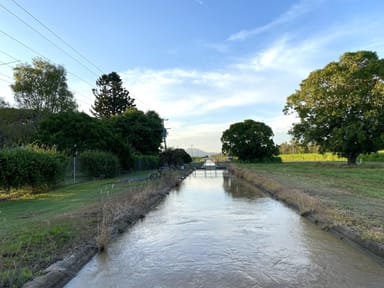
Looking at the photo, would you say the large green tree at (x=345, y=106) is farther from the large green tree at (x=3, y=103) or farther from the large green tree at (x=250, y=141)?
the large green tree at (x=3, y=103)

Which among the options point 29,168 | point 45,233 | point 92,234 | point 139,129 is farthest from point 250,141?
point 45,233

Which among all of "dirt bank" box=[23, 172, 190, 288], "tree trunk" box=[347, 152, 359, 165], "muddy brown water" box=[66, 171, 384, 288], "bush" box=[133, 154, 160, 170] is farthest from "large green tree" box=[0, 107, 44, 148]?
"tree trunk" box=[347, 152, 359, 165]

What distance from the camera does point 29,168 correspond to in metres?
15.4

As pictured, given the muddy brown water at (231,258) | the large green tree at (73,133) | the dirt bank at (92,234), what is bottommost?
the muddy brown water at (231,258)

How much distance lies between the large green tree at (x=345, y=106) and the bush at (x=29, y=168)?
93.1 feet

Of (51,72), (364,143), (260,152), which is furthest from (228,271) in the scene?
(260,152)

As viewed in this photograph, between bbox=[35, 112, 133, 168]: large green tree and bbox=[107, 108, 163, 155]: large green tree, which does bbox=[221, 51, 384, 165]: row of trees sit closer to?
bbox=[107, 108, 163, 155]: large green tree

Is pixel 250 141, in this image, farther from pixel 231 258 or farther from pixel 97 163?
pixel 231 258

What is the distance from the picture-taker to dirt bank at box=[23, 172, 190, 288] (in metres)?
5.06

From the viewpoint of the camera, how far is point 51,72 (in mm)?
41094

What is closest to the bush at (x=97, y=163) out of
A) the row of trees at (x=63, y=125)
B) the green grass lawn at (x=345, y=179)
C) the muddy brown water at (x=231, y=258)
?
the row of trees at (x=63, y=125)

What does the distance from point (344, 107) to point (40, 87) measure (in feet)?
116

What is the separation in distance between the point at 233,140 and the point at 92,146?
41858 millimetres

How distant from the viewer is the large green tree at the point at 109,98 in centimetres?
5819
